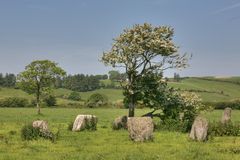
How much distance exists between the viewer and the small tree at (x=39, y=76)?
82000 mm

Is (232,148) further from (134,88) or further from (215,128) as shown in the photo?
(134,88)

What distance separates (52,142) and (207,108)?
21.5 meters

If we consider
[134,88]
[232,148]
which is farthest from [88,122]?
[232,148]

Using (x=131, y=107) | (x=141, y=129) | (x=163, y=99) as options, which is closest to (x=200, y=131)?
(x=141, y=129)

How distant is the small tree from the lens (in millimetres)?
82000

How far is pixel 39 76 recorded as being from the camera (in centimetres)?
8231

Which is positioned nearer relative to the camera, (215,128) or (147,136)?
(147,136)

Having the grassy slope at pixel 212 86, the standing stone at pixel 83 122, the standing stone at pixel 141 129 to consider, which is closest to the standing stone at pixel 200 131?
the standing stone at pixel 141 129

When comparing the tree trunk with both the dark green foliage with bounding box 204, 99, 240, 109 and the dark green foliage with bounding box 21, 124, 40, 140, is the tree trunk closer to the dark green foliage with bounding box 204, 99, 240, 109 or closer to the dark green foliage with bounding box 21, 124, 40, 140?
the dark green foliage with bounding box 21, 124, 40, 140

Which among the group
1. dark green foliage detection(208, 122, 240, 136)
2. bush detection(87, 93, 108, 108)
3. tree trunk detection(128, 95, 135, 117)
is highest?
tree trunk detection(128, 95, 135, 117)

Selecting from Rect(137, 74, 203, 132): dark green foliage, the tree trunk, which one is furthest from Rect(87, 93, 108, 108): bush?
Rect(137, 74, 203, 132): dark green foliage

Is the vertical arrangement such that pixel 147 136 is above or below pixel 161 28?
below

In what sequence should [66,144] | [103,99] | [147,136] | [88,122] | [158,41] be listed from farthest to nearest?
[103,99] → [158,41] → [88,122] → [147,136] → [66,144]

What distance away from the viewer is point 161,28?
1829 inches
